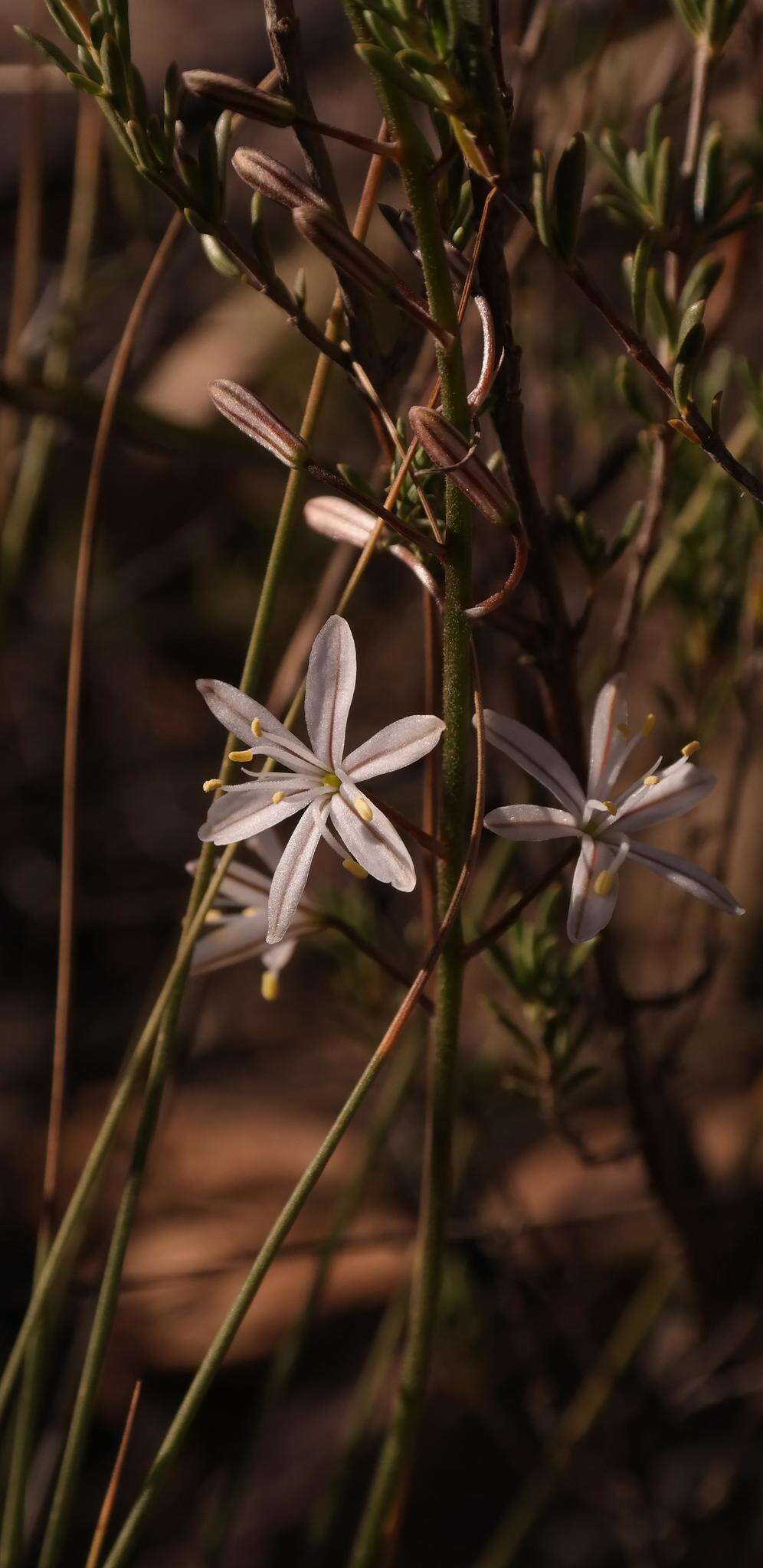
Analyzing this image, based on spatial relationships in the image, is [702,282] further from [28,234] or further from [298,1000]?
[298,1000]

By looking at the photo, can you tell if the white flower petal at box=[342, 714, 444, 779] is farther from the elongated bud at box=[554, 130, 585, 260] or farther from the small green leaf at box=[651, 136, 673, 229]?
the small green leaf at box=[651, 136, 673, 229]

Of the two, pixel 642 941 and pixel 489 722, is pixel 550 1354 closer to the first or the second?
pixel 642 941

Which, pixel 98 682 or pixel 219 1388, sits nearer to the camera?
pixel 219 1388

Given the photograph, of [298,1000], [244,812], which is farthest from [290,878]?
[298,1000]

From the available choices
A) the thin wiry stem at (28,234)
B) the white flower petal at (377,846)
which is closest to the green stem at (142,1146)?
the white flower petal at (377,846)

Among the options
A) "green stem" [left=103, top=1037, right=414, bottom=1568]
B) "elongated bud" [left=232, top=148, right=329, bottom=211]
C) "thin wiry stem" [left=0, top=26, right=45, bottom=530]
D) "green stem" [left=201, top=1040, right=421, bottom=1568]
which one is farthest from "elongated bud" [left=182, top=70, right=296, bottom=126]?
"green stem" [left=201, top=1040, right=421, bottom=1568]

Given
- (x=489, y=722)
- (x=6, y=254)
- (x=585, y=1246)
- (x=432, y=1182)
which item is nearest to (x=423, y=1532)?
(x=585, y=1246)

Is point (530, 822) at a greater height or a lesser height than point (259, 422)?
lesser
